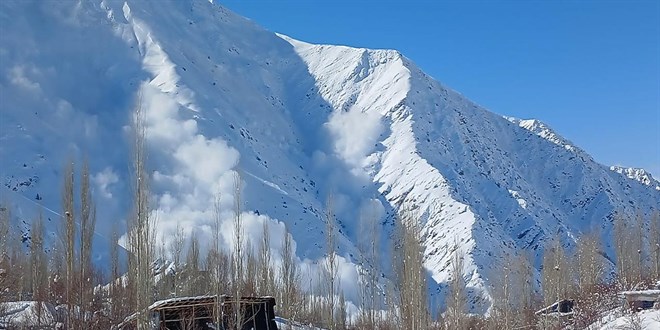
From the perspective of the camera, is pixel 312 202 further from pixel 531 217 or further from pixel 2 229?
pixel 2 229

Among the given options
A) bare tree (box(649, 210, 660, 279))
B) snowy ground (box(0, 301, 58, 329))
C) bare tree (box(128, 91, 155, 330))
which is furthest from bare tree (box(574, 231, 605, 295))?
snowy ground (box(0, 301, 58, 329))

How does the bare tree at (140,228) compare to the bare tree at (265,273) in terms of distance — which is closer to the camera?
the bare tree at (140,228)

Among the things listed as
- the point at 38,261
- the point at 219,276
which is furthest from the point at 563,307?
the point at 38,261

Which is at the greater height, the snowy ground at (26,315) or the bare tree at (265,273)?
the bare tree at (265,273)

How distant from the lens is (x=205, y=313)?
31.1 metres

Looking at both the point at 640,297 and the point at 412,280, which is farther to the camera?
the point at 412,280

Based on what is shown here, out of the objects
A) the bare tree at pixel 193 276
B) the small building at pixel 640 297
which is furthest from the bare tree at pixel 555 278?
the bare tree at pixel 193 276

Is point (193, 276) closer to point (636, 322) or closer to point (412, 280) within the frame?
point (412, 280)

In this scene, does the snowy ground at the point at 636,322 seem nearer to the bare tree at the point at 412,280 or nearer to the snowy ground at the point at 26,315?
the bare tree at the point at 412,280

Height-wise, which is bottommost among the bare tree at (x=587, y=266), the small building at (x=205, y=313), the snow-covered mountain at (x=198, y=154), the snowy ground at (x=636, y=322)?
the snowy ground at (x=636, y=322)

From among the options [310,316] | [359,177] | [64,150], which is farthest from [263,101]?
[310,316]

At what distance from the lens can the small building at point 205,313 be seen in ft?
95.2

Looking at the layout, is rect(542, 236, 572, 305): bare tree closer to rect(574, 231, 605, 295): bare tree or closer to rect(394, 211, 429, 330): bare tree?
rect(574, 231, 605, 295): bare tree

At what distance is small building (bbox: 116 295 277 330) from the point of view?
1142 inches
